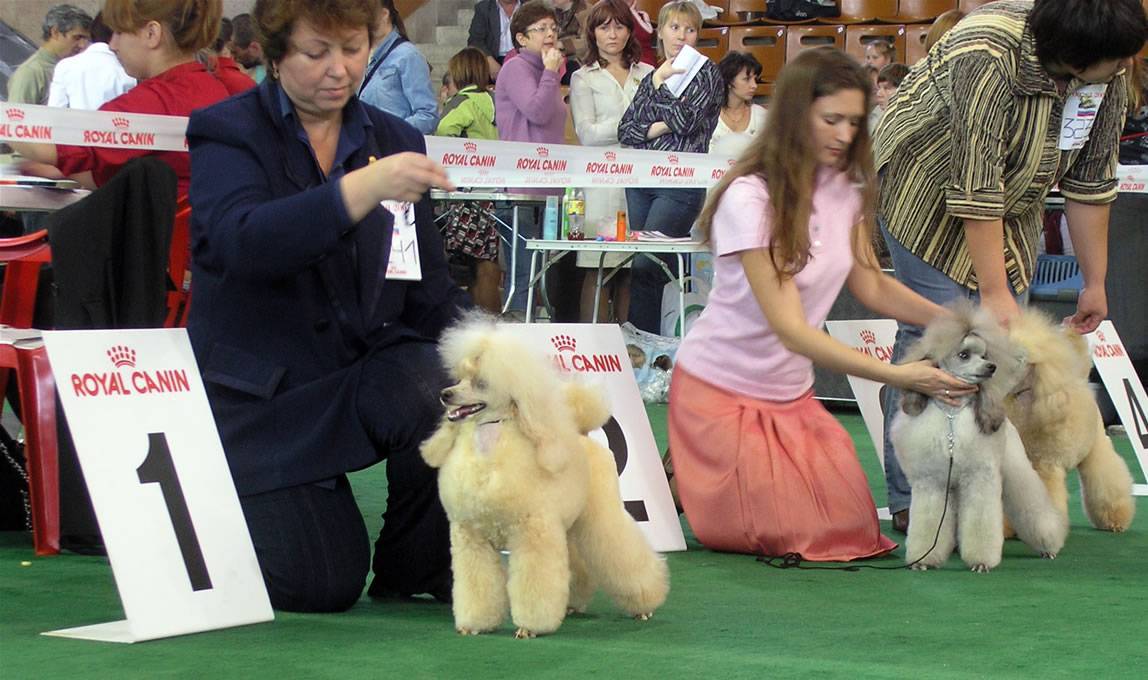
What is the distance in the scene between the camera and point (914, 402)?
10.4ft

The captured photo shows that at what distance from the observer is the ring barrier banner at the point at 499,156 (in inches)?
139

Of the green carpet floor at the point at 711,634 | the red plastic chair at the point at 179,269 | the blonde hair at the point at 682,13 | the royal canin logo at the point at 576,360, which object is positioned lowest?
the green carpet floor at the point at 711,634

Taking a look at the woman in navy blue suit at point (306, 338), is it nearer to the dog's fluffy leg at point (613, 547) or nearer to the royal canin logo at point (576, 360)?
the dog's fluffy leg at point (613, 547)

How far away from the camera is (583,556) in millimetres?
2592

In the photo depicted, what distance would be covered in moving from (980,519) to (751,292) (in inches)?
27.3

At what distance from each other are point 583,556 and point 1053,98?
5.12 feet

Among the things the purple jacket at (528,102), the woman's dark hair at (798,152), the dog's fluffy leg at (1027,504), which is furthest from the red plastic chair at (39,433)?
the purple jacket at (528,102)

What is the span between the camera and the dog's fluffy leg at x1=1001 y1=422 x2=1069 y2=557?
3.28 m

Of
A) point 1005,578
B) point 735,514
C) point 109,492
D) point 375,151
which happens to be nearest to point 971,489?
point 1005,578

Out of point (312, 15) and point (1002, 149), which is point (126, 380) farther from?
point (1002, 149)

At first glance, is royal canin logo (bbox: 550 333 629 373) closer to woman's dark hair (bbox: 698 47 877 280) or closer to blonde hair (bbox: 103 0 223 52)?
woman's dark hair (bbox: 698 47 877 280)

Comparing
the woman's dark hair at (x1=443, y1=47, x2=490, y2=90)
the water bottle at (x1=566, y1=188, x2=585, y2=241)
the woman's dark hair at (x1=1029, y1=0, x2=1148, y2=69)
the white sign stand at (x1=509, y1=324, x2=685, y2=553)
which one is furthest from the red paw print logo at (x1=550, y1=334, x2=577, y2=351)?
the woman's dark hair at (x1=443, y1=47, x2=490, y2=90)

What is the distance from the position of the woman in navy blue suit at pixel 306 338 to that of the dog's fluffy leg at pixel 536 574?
0.35m

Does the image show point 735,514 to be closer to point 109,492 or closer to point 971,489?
point 971,489
